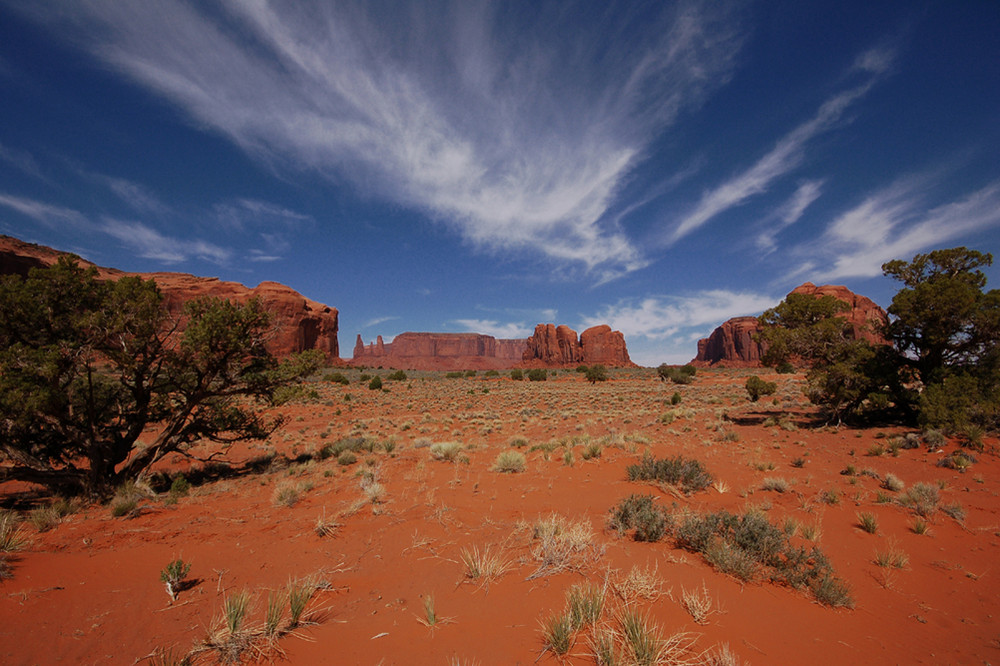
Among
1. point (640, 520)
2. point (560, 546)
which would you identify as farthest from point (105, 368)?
point (640, 520)

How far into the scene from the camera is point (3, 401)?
677 centimetres

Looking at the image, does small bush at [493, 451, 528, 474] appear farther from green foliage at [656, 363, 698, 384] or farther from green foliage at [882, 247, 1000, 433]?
green foliage at [656, 363, 698, 384]

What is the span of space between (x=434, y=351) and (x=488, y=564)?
18317cm

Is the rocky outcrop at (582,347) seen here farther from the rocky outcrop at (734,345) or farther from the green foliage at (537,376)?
the green foliage at (537,376)

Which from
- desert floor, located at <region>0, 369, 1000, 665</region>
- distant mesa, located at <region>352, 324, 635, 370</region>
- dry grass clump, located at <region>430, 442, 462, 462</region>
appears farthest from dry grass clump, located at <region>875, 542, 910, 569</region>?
distant mesa, located at <region>352, 324, 635, 370</region>

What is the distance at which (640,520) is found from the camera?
215 inches

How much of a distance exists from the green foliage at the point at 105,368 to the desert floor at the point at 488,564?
1367 mm

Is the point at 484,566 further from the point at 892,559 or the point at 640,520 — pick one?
the point at 892,559

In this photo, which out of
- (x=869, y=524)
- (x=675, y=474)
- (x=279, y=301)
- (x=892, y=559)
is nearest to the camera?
(x=892, y=559)

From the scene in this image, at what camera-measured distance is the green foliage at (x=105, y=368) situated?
7.36 metres

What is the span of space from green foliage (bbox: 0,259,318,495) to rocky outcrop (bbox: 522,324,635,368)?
108675 mm

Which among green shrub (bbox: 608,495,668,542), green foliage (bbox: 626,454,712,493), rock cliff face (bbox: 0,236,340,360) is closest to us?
green shrub (bbox: 608,495,668,542)

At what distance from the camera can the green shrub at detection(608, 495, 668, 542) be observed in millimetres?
5228

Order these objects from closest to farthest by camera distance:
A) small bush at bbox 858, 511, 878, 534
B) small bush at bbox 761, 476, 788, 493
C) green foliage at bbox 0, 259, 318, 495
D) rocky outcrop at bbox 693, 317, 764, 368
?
small bush at bbox 858, 511, 878, 534, green foliage at bbox 0, 259, 318, 495, small bush at bbox 761, 476, 788, 493, rocky outcrop at bbox 693, 317, 764, 368
